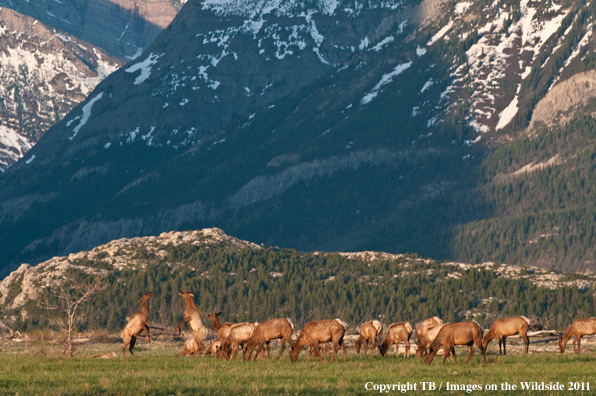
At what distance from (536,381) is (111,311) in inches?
6103

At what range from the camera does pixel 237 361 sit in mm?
59438

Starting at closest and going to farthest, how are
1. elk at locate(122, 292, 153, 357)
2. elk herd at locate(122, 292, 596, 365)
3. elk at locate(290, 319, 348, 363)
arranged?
elk herd at locate(122, 292, 596, 365) → elk at locate(290, 319, 348, 363) → elk at locate(122, 292, 153, 357)

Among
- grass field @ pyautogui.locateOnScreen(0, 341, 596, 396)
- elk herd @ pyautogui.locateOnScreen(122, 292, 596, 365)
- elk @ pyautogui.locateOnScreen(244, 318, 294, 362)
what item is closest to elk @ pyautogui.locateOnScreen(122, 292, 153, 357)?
elk herd @ pyautogui.locateOnScreen(122, 292, 596, 365)

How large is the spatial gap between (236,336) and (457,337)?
14.6 meters

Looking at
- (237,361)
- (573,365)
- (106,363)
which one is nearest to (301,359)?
(237,361)

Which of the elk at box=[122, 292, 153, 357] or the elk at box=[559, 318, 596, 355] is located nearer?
the elk at box=[122, 292, 153, 357]

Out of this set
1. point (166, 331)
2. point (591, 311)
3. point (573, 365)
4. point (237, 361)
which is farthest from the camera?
point (591, 311)

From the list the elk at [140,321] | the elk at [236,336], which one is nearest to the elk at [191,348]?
the elk at [236,336]

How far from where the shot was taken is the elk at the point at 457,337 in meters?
55.4

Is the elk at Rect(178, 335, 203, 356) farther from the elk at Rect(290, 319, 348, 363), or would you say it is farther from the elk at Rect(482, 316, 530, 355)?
the elk at Rect(482, 316, 530, 355)

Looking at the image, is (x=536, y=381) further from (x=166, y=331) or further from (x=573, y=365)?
(x=166, y=331)

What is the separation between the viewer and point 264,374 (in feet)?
165

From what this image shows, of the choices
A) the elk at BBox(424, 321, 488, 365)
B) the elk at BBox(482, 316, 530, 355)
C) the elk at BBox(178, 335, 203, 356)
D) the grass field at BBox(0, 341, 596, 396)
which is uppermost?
the elk at BBox(482, 316, 530, 355)

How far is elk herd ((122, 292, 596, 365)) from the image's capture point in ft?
184
